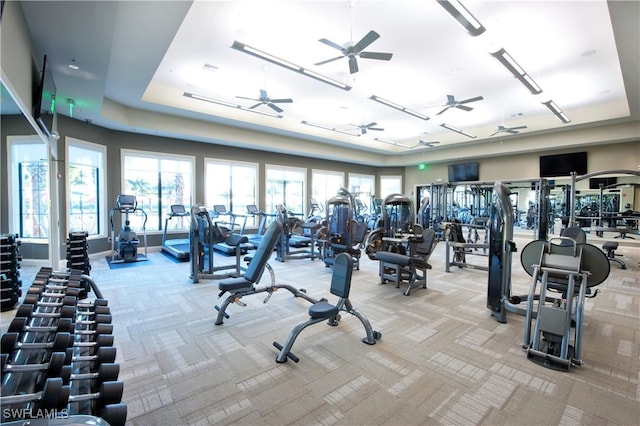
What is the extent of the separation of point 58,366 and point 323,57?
5.61 meters

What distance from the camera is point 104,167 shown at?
7.36 m

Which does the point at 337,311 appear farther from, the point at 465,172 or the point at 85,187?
the point at 465,172

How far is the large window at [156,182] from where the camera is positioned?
7984 mm

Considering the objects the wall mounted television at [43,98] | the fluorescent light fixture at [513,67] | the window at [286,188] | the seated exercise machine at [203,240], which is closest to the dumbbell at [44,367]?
the wall mounted television at [43,98]

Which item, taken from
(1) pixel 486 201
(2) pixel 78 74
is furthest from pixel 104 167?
(1) pixel 486 201

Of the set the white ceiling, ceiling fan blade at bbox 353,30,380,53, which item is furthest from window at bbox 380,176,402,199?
ceiling fan blade at bbox 353,30,380,53

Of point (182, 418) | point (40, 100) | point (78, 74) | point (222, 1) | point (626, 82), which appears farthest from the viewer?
point (626, 82)

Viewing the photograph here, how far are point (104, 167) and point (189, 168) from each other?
2117mm

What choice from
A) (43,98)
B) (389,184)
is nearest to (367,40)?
(43,98)

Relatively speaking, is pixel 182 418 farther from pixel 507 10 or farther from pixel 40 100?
pixel 507 10

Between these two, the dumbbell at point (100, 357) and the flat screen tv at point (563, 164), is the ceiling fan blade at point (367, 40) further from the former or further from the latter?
the flat screen tv at point (563, 164)

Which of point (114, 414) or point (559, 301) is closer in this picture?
point (114, 414)

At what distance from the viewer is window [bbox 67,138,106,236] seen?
21.5ft

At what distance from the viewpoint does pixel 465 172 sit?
40.6 ft
